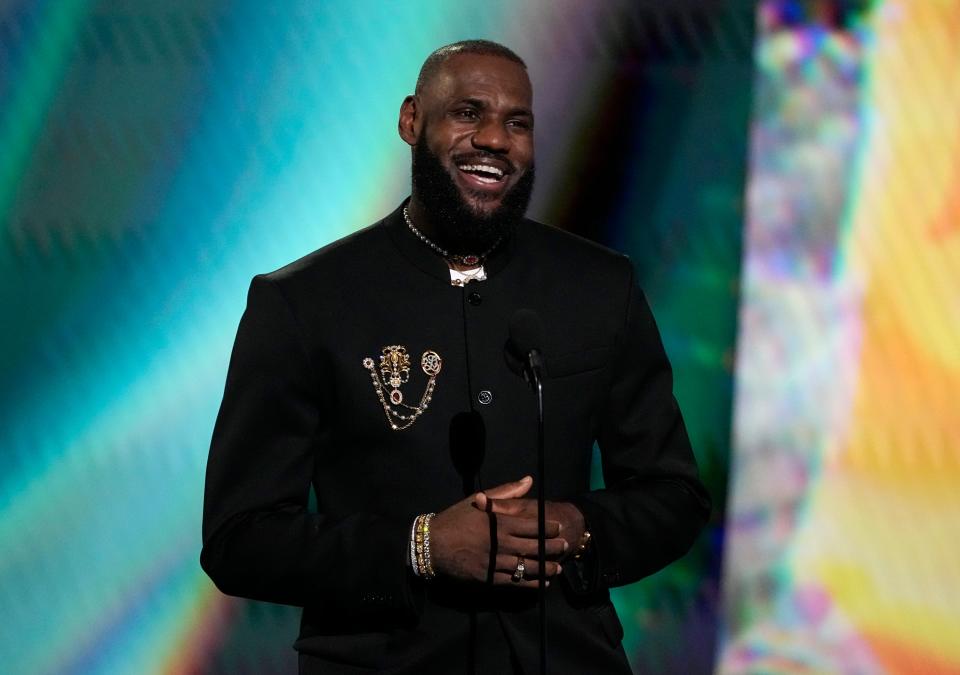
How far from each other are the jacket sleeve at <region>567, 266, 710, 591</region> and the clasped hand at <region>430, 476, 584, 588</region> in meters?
0.16

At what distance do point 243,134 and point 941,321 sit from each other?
5.53 ft

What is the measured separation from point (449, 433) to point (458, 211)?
39 centimetres

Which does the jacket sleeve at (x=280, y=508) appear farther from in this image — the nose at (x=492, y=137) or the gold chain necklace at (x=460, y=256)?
the nose at (x=492, y=137)

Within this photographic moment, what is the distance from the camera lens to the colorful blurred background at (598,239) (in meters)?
2.98

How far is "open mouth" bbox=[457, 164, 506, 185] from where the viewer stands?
230 centimetres

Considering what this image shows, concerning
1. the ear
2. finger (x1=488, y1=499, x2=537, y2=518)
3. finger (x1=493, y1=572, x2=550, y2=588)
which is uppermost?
the ear

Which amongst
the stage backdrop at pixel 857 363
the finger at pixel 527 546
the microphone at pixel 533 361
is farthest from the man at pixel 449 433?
the stage backdrop at pixel 857 363

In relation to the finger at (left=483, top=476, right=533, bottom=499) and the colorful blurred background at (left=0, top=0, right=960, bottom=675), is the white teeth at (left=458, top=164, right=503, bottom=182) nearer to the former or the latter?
the finger at (left=483, top=476, right=533, bottom=499)

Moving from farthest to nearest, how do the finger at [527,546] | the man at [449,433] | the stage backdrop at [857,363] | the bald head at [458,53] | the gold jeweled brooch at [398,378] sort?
the stage backdrop at [857,363]
the bald head at [458,53]
the gold jeweled brooch at [398,378]
the man at [449,433]
the finger at [527,546]

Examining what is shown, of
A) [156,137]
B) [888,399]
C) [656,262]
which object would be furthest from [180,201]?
[888,399]

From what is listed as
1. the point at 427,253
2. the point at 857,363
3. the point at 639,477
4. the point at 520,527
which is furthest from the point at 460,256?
the point at 857,363

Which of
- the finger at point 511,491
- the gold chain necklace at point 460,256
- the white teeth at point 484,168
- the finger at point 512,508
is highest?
the white teeth at point 484,168

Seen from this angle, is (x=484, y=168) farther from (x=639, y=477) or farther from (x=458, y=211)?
(x=639, y=477)

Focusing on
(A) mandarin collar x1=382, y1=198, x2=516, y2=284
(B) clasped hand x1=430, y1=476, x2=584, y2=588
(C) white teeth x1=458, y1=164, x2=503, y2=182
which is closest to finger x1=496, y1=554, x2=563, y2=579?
(B) clasped hand x1=430, y1=476, x2=584, y2=588
